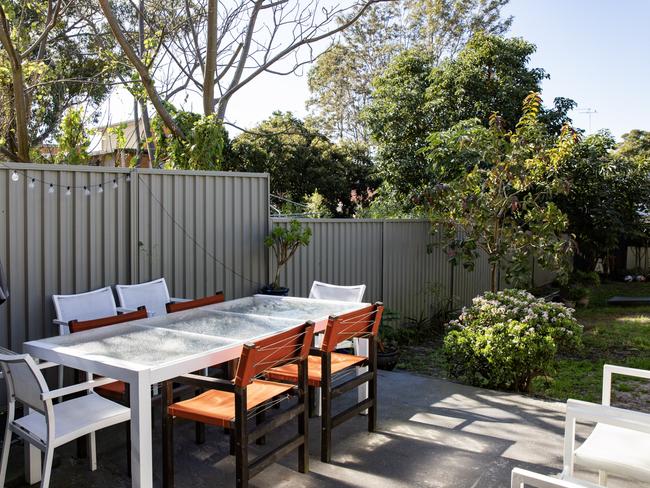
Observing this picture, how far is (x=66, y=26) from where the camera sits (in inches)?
460

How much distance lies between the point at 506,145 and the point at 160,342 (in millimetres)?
5275

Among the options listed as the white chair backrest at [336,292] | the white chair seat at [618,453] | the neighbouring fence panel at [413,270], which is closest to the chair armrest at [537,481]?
the white chair seat at [618,453]

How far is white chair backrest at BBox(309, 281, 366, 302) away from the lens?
5141 mm

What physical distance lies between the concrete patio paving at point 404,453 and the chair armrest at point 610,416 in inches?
34.2

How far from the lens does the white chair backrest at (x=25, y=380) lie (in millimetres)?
2744

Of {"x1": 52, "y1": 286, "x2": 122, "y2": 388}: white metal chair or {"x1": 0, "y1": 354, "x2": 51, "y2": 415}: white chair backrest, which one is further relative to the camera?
{"x1": 52, "y1": 286, "x2": 122, "y2": 388}: white metal chair

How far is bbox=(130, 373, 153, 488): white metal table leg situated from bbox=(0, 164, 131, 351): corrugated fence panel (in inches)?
79.5

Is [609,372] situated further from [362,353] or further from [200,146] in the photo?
[200,146]

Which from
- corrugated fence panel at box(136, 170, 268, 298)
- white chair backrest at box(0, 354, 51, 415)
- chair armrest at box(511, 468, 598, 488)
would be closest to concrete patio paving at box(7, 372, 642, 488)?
white chair backrest at box(0, 354, 51, 415)

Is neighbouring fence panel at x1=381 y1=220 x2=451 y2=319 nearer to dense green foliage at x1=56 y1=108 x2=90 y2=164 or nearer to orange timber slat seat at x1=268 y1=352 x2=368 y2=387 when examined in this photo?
orange timber slat seat at x1=268 y1=352 x2=368 y2=387

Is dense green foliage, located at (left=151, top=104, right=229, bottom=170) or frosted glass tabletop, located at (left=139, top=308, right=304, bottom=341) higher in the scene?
dense green foliage, located at (left=151, top=104, right=229, bottom=170)

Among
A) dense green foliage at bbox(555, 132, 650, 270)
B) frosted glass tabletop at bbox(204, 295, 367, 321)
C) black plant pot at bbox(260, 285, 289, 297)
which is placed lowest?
black plant pot at bbox(260, 285, 289, 297)

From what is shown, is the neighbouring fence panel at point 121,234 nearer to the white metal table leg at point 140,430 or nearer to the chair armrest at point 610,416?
the white metal table leg at point 140,430

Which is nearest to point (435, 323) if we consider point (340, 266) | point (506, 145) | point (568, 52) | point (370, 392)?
point (340, 266)
